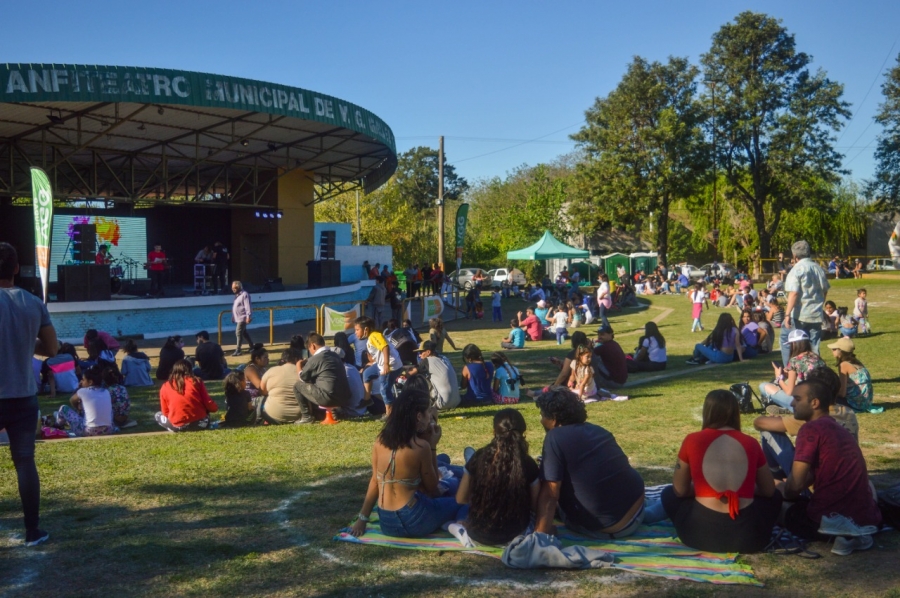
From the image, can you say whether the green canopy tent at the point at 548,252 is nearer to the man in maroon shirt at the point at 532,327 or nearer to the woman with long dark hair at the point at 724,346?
the man in maroon shirt at the point at 532,327

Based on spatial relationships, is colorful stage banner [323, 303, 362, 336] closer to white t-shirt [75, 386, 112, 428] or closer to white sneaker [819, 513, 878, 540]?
→ white t-shirt [75, 386, 112, 428]

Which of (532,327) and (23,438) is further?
(532,327)

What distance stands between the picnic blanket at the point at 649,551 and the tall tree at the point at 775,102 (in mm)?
46222

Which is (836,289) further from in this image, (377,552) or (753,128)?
(377,552)

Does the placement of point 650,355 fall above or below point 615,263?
below

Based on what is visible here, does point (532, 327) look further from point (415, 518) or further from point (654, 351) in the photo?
point (415, 518)

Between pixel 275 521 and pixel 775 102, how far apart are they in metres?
48.0

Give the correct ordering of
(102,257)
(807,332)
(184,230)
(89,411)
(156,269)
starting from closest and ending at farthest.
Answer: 1. (89,411)
2. (807,332)
3. (102,257)
4. (156,269)
5. (184,230)

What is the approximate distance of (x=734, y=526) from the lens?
4531 millimetres

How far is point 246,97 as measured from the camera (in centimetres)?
1927

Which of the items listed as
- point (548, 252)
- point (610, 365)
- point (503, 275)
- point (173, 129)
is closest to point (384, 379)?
point (610, 365)

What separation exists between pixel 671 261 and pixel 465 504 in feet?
186

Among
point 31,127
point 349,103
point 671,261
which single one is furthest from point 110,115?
point 671,261

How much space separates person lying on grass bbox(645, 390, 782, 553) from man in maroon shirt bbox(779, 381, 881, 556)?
0.68 ft
